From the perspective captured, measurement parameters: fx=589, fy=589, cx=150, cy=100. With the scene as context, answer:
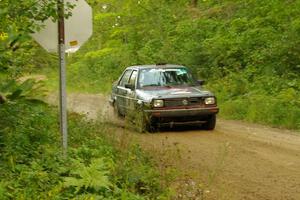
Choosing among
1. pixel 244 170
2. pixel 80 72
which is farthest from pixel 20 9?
pixel 80 72

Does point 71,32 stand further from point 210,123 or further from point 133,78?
point 133,78

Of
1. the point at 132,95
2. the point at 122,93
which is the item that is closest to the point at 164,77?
the point at 132,95

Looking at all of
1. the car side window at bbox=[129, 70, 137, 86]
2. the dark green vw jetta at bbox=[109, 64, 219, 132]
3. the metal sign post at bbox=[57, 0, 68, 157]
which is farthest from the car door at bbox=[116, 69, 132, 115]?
the metal sign post at bbox=[57, 0, 68, 157]

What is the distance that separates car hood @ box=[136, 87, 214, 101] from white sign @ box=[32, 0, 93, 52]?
217 inches

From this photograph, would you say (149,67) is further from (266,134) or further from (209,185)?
(209,185)

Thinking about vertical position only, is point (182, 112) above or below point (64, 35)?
below

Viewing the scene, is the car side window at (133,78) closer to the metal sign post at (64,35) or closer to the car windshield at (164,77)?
the car windshield at (164,77)

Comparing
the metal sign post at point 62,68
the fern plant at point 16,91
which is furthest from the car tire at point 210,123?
the metal sign post at point 62,68

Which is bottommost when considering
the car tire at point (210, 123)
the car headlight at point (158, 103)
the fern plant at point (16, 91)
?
the car tire at point (210, 123)

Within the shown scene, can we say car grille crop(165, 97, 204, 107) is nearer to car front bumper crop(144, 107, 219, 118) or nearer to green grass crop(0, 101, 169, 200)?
car front bumper crop(144, 107, 219, 118)

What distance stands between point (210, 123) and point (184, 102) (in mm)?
964

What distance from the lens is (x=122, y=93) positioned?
15.7m

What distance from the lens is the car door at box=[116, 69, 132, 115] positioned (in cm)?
1548

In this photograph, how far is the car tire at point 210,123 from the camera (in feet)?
45.6
